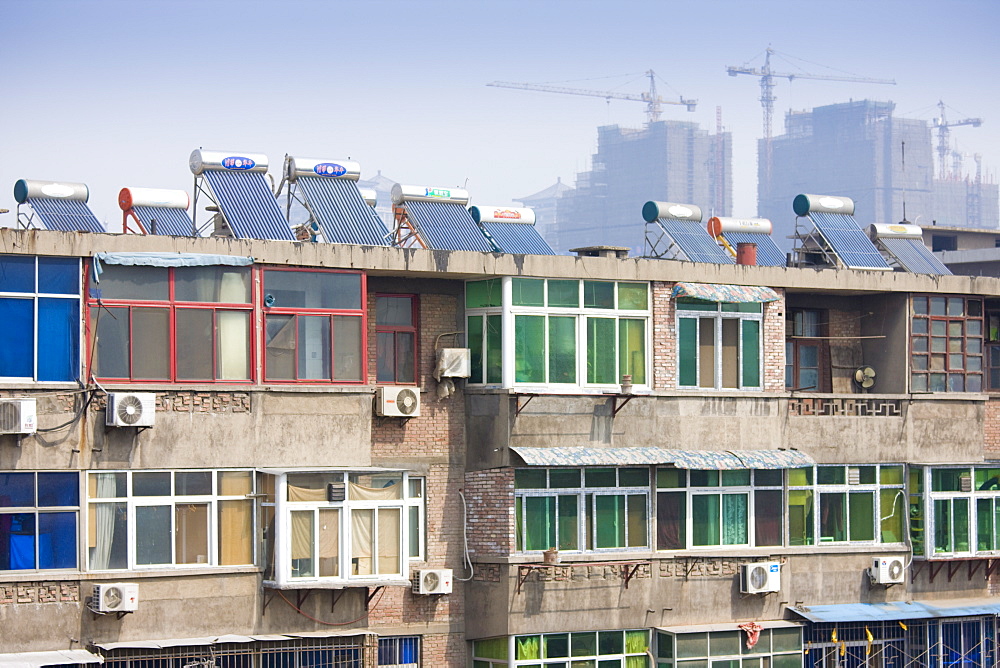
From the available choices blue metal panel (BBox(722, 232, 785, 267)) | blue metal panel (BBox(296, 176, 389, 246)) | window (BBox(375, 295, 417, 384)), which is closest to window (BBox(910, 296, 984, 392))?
blue metal panel (BBox(722, 232, 785, 267))

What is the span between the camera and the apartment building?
76.8 feet

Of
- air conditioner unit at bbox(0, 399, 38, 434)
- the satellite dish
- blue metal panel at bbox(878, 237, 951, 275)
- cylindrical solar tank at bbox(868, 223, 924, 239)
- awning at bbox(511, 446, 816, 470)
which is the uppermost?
cylindrical solar tank at bbox(868, 223, 924, 239)

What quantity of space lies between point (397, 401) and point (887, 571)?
32.0 feet

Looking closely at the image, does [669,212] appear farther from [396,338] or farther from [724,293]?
[396,338]

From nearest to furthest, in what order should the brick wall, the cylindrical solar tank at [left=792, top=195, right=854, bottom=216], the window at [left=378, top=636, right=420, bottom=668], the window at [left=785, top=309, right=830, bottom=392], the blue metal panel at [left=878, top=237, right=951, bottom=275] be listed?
the window at [left=378, top=636, right=420, bottom=668], the brick wall, the window at [left=785, top=309, right=830, bottom=392], the cylindrical solar tank at [left=792, top=195, right=854, bottom=216], the blue metal panel at [left=878, top=237, right=951, bottom=275]

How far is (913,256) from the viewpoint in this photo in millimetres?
32062

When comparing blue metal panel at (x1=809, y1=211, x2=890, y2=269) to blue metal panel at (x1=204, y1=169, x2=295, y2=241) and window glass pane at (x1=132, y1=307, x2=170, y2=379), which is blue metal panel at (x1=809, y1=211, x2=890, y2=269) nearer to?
blue metal panel at (x1=204, y1=169, x2=295, y2=241)

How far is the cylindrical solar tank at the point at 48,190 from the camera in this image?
2458 cm

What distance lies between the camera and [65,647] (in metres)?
23.0

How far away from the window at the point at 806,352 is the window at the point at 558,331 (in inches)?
157

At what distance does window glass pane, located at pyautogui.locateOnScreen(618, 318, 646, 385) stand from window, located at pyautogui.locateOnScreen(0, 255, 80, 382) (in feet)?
30.1

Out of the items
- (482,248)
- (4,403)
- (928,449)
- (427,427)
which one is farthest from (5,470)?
(928,449)

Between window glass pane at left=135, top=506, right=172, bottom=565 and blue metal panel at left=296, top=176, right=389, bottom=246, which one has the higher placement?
blue metal panel at left=296, top=176, right=389, bottom=246

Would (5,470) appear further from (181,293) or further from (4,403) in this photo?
(181,293)
